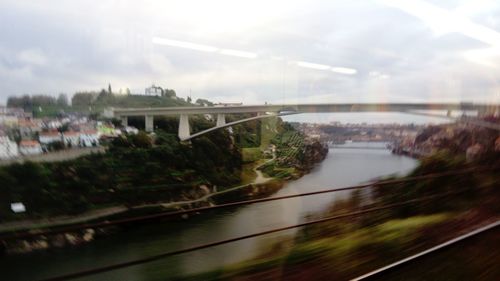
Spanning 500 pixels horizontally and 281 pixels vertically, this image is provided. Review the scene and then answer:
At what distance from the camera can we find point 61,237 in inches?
137

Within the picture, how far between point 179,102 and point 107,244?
1506 millimetres

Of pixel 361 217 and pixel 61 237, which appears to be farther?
pixel 361 217

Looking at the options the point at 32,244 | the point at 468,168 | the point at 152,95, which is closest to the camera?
the point at 32,244

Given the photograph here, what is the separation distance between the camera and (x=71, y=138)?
381 centimetres

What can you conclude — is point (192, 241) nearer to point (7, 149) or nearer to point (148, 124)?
point (148, 124)

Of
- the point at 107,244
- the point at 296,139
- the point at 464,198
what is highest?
the point at 296,139

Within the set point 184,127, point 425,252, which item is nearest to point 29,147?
point 184,127

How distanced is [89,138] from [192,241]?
1281mm

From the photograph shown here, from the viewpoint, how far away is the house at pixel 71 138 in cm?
377

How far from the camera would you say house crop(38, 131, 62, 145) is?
11.9 ft

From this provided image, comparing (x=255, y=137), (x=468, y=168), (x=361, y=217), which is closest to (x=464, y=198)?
(x=468, y=168)

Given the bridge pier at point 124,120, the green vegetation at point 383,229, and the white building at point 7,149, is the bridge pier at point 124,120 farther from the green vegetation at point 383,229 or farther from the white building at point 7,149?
the green vegetation at point 383,229

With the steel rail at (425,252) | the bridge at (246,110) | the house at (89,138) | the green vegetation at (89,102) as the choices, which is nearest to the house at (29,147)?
the green vegetation at (89,102)

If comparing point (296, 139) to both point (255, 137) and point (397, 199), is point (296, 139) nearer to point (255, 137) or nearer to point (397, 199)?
point (255, 137)
